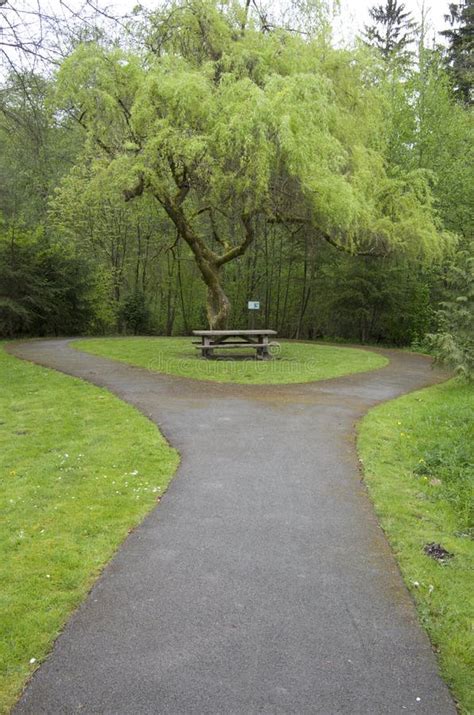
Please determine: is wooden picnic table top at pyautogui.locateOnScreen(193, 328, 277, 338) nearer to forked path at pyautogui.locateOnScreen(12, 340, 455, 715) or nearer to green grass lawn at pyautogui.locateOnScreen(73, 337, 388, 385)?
green grass lawn at pyautogui.locateOnScreen(73, 337, 388, 385)

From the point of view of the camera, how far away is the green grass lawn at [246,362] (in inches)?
457

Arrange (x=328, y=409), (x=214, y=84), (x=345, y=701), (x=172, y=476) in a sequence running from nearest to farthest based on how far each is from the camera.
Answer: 1. (x=345, y=701)
2. (x=172, y=476)
3. (x=328, y=409)
4. (x=214, y=84)

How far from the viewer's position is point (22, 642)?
2.77m

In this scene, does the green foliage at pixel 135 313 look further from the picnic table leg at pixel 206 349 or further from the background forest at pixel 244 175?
the picnic table leg at pixel 206 349

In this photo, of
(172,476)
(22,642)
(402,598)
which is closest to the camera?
(22,642)

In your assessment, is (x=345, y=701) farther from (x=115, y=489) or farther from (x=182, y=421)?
(x=182, y=421)

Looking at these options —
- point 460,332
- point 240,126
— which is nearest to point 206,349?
point 240,126

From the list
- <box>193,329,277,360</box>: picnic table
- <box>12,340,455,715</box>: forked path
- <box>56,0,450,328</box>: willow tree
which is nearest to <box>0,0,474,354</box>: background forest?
<box>56,0,450,328</box>: willow tree

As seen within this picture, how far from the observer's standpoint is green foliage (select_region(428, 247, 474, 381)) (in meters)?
10.8

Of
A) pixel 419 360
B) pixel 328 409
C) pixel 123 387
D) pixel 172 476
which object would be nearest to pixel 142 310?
pixel 419 360

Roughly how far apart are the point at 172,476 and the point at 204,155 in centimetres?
835

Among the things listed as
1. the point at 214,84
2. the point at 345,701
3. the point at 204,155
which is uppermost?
the point at 214,84

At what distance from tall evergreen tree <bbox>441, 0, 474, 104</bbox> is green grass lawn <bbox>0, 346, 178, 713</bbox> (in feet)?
83.5

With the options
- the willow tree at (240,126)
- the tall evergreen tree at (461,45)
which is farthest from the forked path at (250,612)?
the tall evergreen tree at (461,45)
